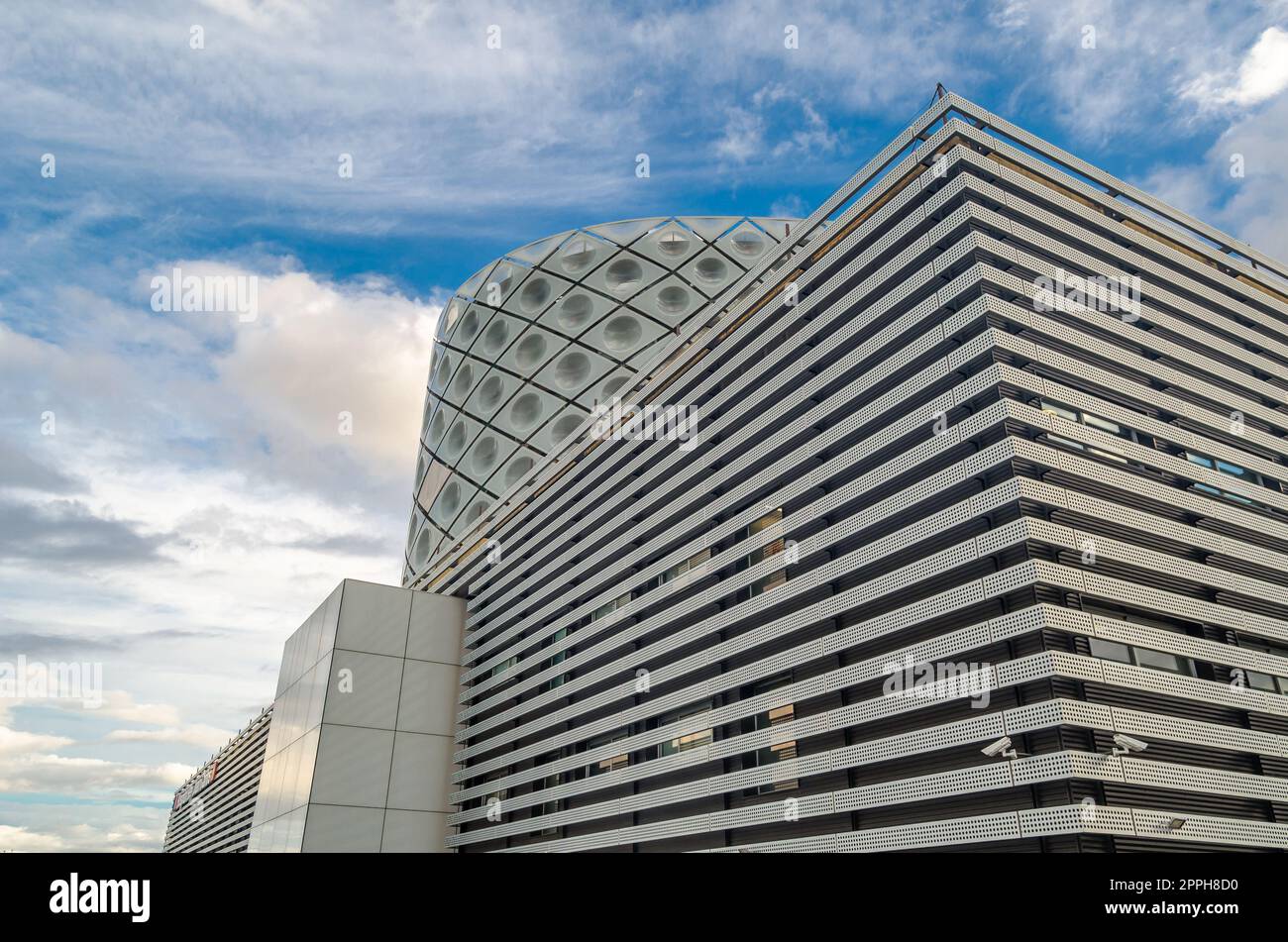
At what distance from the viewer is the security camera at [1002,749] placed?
11.0m

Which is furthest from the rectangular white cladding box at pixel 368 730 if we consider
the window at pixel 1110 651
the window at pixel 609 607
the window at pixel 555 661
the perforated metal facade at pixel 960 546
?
the window at pixel 1110 651

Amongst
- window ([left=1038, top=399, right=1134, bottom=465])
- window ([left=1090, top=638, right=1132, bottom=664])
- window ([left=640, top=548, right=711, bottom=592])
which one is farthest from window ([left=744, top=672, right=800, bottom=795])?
window ([left=1038, top=399, right=1134, bottom=465])

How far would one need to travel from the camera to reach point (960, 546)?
A: 1248 centimetres

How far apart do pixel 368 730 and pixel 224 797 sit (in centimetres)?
5142

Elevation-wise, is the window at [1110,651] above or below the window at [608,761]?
above

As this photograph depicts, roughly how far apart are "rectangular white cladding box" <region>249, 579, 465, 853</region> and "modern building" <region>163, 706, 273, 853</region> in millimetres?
21756

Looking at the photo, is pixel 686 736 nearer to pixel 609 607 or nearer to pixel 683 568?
pixel 683 568

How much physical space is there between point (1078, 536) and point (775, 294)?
354 inches

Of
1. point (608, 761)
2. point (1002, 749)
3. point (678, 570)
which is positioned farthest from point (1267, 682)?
point (608, 761)

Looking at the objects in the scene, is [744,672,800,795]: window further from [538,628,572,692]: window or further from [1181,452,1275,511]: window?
[538,628,572,692]: window

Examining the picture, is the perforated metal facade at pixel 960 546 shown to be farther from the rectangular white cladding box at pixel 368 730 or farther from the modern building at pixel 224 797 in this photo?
the modern building at pixel 224 797

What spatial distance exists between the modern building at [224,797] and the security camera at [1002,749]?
146 feet

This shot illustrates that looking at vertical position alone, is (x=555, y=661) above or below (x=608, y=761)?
above

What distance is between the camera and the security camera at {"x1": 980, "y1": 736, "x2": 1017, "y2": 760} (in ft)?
36.2
